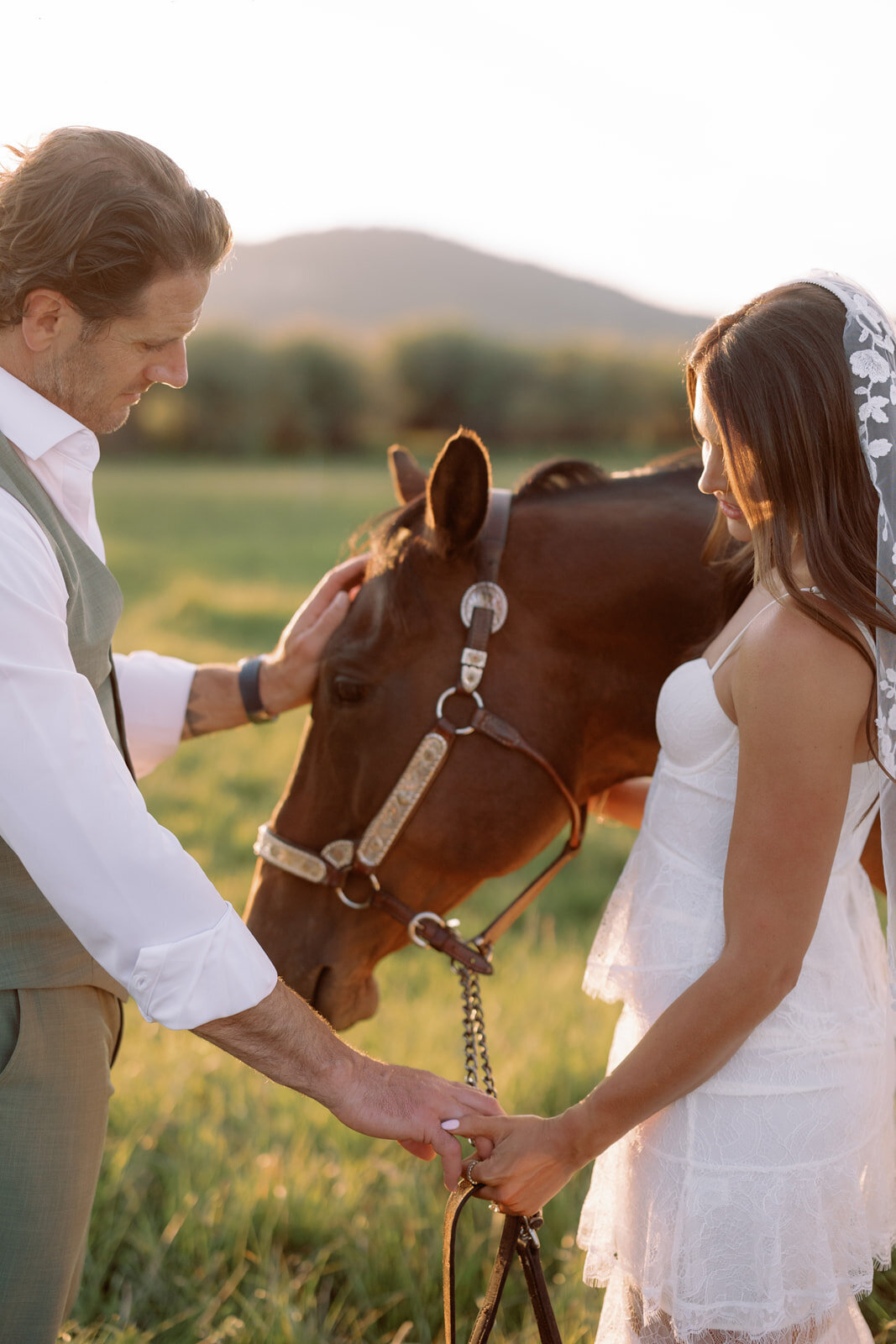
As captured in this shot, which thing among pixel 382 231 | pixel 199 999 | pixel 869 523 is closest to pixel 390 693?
pixel 199 999

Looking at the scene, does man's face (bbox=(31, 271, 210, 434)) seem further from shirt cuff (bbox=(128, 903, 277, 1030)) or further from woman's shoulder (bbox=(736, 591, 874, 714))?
woman's shoulder (bbox=(736, 591, 874, 714))

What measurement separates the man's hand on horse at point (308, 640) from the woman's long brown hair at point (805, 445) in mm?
1169

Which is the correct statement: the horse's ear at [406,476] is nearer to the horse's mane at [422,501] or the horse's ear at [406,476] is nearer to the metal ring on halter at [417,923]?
the horse's mane at [422,501]

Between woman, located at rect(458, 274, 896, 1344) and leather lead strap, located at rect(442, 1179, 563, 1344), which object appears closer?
woman, located at rect(458, 274, 896, 1344)

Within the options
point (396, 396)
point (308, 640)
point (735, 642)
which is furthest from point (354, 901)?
point (396, 396)

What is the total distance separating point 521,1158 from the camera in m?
1.82

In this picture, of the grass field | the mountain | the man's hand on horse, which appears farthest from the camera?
the mountain

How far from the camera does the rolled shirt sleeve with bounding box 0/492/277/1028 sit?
5.10 ft

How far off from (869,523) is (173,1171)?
2.93 meters

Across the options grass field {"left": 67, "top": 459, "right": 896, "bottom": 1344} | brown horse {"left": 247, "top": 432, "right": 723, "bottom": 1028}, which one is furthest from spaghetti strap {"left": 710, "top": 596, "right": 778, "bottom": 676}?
grass field {"left": 67, "top": 459, "right": 896, "bottom": 1344}

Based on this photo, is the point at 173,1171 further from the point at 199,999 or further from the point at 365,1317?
the point at 199,999

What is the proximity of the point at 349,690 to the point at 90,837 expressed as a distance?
3.14 feet

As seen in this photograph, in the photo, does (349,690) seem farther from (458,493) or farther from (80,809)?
(80,809)

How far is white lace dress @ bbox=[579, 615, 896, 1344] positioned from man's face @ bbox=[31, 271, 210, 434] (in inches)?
43.7
